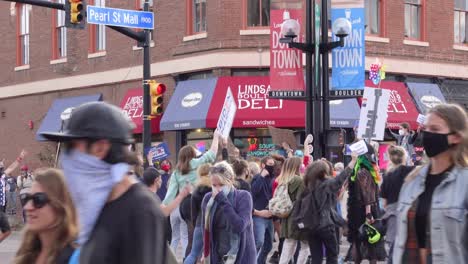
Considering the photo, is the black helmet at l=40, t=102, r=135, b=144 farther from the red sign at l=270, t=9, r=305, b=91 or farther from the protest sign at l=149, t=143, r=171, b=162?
the red sign at l=270, t=9, r=305, b=91

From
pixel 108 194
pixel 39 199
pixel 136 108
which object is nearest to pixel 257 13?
pixel 136 108

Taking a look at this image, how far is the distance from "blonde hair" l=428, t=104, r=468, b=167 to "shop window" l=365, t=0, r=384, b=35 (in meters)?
22.6

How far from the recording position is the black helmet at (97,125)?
344cm

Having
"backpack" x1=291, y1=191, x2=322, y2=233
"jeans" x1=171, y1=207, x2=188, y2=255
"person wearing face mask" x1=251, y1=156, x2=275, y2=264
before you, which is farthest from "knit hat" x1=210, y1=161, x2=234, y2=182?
"jeans" x1=171, y1=207, x2=188, y2=255

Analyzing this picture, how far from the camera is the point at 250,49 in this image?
26.4m

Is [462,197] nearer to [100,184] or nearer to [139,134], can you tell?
[100,184]

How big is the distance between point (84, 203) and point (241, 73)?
23.2 m

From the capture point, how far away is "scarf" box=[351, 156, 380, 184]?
12516 millimetres

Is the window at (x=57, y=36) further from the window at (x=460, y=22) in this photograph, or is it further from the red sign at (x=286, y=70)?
the red sign at (x=286, y=70)

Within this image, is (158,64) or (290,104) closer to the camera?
(290,104)

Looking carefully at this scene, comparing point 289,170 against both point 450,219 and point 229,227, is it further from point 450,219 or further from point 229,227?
point 450,219

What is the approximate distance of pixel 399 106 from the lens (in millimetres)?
27391

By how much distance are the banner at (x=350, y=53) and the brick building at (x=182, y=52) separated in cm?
807

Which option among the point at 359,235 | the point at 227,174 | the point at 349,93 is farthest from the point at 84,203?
the point at 349,93
